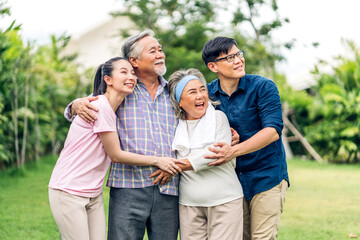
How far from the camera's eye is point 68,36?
10836 mm

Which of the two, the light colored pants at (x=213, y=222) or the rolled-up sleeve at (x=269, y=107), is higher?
the rolled-up sleeve at (x=269, y=107)

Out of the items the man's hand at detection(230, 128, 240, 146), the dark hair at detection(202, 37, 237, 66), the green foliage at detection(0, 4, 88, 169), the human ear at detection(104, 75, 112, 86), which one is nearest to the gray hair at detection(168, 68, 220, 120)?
the dark hair at detection(202, 37, 237, 66)

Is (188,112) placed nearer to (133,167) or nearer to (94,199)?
(133,167)

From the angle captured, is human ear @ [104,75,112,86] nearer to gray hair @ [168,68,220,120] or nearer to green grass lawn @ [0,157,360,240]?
gray hair @ [168,68,220,120]

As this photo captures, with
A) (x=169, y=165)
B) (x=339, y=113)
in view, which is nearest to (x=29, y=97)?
(x=169, y=165)

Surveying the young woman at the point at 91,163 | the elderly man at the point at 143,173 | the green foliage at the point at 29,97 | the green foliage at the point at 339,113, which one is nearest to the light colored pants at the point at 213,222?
the elderly man at the point at 143,173

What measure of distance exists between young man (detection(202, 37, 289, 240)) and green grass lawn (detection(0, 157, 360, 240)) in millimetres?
2380

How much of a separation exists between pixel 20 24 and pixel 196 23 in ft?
32.8

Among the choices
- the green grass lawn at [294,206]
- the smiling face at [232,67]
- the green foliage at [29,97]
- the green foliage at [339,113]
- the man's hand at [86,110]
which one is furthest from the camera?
the green foliage at [339,113]

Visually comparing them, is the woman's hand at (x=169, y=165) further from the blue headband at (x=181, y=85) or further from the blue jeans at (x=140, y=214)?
the blue headband at (x=181, y=85)

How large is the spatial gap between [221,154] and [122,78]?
0.88 metres

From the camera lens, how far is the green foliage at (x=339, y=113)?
14.2m

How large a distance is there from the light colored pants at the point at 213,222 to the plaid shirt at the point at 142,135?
8.1 inches

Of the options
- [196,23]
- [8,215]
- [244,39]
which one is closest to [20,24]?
[8,215]
